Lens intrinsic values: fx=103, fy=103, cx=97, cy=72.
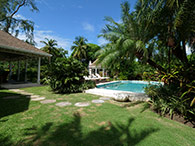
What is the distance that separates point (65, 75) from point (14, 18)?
1665 centimetres

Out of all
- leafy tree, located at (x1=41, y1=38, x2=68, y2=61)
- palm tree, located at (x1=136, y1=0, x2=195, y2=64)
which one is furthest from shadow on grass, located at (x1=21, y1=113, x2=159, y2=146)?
leafy tree, located at (x1=41, y1=38, x2=68, y2=61)

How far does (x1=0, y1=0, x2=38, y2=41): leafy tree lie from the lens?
49.3ft

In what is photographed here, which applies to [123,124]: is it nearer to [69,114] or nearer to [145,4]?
[69,114]

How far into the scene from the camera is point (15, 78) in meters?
13.4

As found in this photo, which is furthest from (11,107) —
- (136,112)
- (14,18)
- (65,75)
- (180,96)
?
(14,18)

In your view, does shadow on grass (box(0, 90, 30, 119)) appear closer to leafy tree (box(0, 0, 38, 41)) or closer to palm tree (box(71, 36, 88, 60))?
leafy tree (box(0, 0, 38, 41))

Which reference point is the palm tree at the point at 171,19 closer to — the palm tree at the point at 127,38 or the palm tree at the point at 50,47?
the palm tree at the point at 127,38

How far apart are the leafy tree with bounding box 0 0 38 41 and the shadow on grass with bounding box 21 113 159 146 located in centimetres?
1905

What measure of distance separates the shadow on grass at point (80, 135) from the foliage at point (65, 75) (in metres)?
4.25

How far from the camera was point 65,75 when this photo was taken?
692 centimetres

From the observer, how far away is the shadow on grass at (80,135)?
2.02 metres

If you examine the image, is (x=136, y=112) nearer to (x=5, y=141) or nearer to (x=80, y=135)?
(x=80, y=135)

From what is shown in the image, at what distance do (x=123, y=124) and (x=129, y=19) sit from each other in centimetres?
398

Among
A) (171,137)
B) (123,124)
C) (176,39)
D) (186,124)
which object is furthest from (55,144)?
(176,39)
